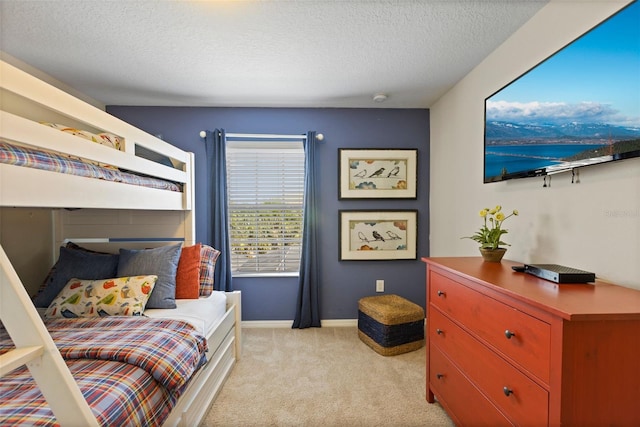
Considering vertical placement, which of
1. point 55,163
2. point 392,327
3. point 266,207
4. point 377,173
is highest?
point 377,173

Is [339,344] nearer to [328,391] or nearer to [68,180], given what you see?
[328,391]

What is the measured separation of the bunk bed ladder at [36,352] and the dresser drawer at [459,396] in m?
1.45

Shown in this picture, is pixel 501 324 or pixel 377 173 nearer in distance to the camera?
pixel 501 324

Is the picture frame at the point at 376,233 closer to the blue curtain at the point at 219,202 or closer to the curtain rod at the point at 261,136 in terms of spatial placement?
the curtain rod at the point at 261,136

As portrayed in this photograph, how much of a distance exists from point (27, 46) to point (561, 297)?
327 centimetres

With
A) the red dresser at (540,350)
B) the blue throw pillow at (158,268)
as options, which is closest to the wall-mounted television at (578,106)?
the red dresser at (540,350)

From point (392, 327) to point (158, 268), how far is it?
189 cm

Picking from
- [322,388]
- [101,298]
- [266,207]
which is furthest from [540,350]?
[266,207]

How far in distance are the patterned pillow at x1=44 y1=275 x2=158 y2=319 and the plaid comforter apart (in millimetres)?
118

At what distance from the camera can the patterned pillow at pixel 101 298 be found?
5.58 ft

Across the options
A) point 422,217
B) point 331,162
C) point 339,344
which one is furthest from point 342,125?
point 339,344

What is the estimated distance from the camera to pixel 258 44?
1870 mm

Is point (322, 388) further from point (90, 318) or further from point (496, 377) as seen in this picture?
point (90, 318)

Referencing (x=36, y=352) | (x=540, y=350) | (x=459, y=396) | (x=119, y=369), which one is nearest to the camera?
(x=36, y=352)
